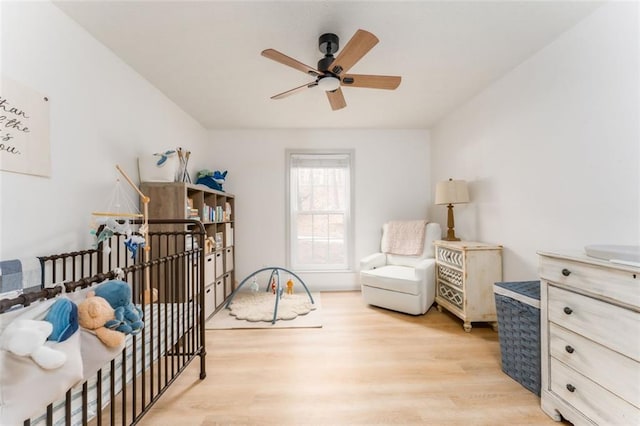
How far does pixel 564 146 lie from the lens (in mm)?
1943

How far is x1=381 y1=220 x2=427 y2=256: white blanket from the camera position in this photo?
3.43 m

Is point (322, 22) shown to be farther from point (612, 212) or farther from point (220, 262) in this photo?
point (220, 262)

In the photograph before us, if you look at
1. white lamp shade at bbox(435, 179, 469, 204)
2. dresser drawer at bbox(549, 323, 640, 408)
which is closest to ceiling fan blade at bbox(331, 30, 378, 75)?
white lamp shade at bbox(435, 179, 469, 204)

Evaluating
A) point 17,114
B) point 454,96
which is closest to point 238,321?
point 17,114

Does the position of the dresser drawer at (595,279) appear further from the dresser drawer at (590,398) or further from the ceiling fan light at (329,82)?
the ceiling fan light at (329,82)

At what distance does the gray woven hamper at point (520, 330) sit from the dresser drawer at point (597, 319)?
19 centimetres

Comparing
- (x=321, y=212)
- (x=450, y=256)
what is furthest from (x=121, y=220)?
(x=450, y=256)

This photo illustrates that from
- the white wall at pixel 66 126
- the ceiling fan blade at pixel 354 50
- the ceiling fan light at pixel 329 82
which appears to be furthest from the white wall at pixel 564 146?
the white wall at pixel 66 126

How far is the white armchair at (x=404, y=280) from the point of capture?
2.91 metres

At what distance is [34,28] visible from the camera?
1502 millimetres

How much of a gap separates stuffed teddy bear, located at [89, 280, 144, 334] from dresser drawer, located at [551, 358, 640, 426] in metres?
2.02

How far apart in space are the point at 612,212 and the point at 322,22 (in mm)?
2093

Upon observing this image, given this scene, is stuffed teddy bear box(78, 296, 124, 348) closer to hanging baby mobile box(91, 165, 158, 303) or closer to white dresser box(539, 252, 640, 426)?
hanging baby mobile box(91, 165, 158, 303)

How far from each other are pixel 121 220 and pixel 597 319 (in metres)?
2.87
